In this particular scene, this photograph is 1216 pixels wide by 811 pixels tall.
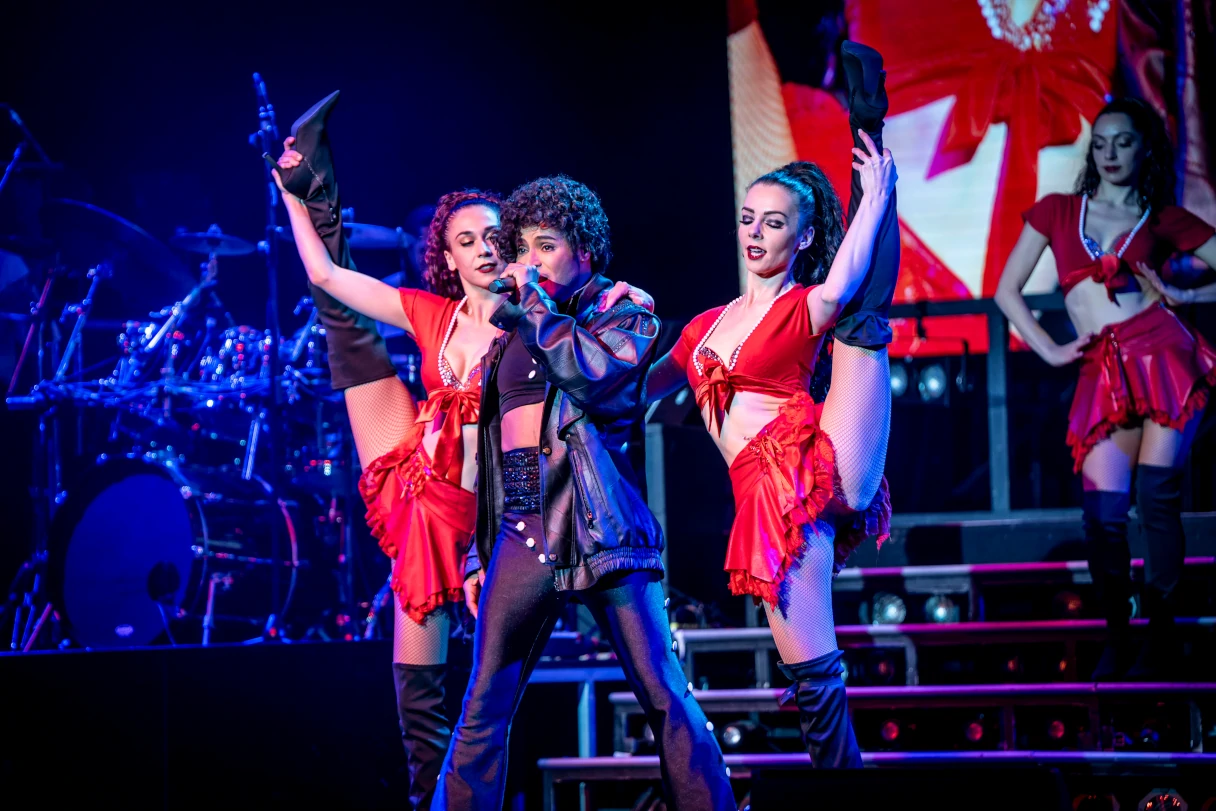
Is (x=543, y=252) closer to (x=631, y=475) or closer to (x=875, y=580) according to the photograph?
(x=631, y=475)

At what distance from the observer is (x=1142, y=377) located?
4449 millimetres

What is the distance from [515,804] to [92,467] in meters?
2.81

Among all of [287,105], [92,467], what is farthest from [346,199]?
[92,467]

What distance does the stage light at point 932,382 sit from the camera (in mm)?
6238

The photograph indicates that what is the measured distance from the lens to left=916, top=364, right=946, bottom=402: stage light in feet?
20.5

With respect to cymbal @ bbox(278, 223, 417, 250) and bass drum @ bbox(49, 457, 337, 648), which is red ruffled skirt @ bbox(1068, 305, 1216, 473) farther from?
bass drum @ bbox(49, 457, 337, 648)

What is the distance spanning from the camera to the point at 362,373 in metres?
3.97

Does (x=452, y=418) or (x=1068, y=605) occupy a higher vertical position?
A: (x=452, y=418)

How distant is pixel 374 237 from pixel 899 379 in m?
2.81

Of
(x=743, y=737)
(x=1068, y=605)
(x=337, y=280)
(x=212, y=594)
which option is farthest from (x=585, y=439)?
(x=212, y=594)

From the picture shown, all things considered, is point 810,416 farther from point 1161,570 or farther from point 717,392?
point 1161,570

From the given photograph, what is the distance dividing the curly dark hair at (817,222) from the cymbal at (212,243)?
3796mm

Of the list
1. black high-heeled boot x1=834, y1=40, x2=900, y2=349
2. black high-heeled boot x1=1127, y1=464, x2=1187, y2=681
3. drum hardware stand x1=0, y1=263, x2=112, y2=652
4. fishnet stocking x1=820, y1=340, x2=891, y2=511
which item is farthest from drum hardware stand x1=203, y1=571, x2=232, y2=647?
black high-heeled boot x1=1127, y1=464, x2=1187, y2=681

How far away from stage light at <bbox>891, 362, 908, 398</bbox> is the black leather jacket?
3526mm
